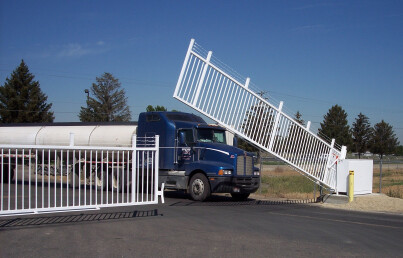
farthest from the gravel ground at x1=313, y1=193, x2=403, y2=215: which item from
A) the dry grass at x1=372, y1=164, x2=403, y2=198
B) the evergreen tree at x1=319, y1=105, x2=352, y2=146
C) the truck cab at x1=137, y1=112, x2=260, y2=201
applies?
the evergreen tree at x1=319, y1=105, x2=352, y2=146

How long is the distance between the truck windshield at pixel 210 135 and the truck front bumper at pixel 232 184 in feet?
5.89

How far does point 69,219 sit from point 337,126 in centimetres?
3991

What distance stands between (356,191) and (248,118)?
556 centimetres

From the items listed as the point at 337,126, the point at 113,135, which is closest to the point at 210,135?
the point at 113,135

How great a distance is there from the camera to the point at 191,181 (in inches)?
654

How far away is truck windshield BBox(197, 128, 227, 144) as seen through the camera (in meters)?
17.0

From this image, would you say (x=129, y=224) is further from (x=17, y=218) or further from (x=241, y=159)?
(x=241, y=159)

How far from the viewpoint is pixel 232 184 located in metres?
15.9

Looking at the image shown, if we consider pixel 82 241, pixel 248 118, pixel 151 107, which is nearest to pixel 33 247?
pixel 82 241

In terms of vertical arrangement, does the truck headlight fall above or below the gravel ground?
above

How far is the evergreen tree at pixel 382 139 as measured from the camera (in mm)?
54484

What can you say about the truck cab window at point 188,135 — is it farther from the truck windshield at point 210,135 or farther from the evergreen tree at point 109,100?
the evergreen tree at point 109,100

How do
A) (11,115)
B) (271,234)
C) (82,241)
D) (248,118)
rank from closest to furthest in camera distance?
(82,241), (271,234), (248,118), (11,115)

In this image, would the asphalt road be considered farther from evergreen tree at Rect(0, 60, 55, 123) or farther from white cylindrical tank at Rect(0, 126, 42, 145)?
evergreen tree at Rect(0, 60, 55, 123)
